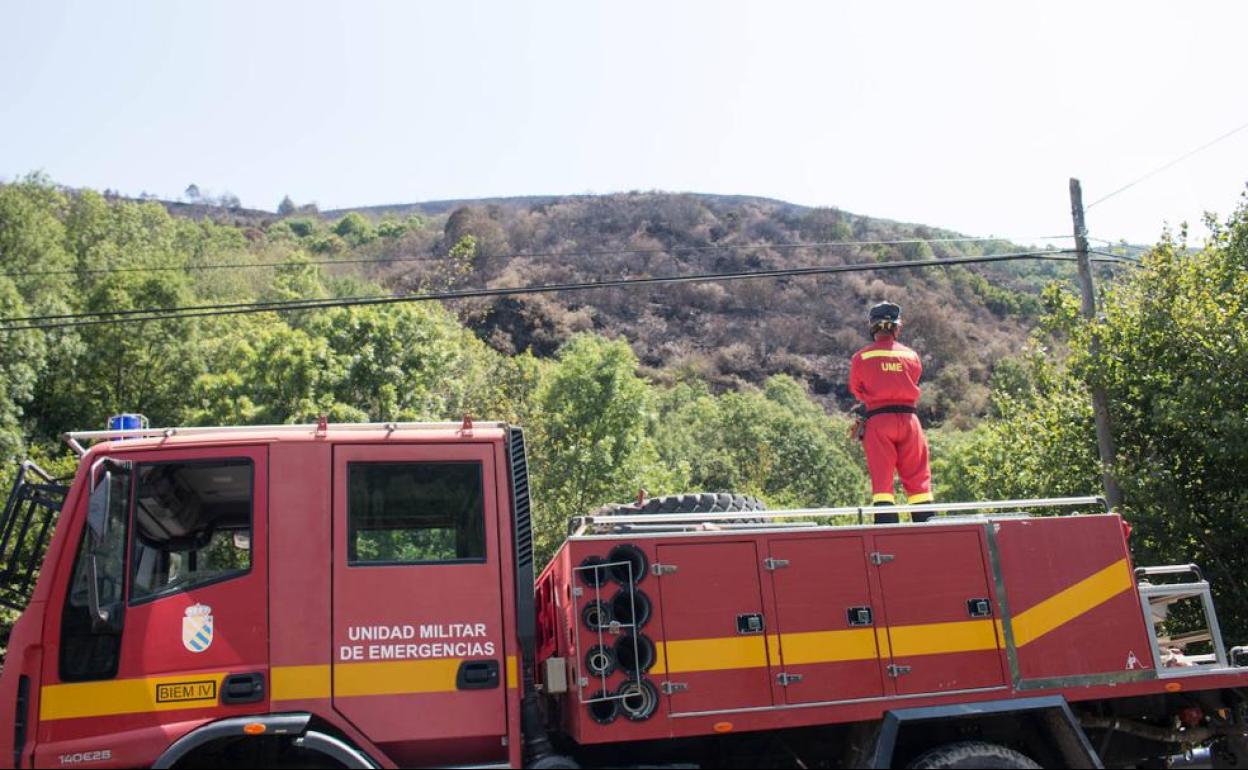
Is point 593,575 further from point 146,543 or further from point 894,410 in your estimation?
point 894,410

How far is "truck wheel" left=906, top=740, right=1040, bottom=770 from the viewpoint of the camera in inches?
244

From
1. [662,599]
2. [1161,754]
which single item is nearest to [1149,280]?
[1161,754]

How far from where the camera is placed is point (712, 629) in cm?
618

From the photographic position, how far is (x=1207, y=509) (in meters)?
14.2

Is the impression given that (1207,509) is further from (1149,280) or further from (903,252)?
(903,252)

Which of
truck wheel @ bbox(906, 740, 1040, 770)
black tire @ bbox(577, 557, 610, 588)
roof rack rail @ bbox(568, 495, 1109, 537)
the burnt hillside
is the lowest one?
truck wheel @ bbox(906, 740, 1040, 770)

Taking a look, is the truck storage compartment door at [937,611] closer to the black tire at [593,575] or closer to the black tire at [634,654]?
the black tire at [634,654]

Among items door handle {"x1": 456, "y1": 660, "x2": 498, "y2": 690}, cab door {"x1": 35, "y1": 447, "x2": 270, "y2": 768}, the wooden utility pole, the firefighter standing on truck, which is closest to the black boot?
the firefighter standing on truck

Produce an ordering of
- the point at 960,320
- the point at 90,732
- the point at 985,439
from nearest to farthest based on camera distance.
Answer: the point at 90,732 → the point at 985,439 → the point at 960,320

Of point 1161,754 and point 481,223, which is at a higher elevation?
point 481,223

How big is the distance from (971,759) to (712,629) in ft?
5.65

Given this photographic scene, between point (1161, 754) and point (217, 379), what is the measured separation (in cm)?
2389

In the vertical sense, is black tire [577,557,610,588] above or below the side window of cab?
below

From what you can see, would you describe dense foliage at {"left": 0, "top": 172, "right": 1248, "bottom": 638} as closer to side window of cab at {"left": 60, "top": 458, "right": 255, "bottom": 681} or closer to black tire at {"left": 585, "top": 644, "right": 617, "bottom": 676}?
black tire at {"left": 585, "top": 644, "right": 617, "bottom": 676}
